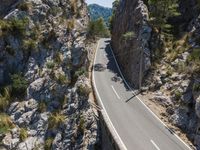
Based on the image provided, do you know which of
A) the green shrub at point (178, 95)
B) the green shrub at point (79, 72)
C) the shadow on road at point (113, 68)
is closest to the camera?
the green shrub at point (178, 95)

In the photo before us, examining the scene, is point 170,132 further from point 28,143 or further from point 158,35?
point 158,35

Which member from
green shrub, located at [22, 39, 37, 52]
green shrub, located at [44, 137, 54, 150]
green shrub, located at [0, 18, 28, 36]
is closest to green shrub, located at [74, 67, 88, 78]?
green shrub, located at [22, 39, 37, 52]

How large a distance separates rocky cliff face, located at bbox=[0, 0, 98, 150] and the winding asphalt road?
2.96 m

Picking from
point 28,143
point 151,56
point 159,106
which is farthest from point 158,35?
point 28,143

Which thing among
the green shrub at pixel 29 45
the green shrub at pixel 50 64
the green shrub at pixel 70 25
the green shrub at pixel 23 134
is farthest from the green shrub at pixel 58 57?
the green shrub at pixel 23 134

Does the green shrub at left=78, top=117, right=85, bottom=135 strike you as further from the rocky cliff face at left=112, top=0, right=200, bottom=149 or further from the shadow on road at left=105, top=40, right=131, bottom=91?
the shadow on road at left=105, top=40, right=131, bottom=91

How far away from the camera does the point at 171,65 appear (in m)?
40.8

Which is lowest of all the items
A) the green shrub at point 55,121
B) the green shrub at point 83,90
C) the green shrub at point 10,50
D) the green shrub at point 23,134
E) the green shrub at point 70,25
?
the green shrub at point 23,134

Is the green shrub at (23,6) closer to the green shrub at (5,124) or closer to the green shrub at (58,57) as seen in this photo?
the green shrub at (58,57)

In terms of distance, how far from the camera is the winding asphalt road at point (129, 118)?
27766 millimetres

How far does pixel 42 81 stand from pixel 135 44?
1675 centimetres

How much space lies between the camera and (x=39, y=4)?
43031 millimetres

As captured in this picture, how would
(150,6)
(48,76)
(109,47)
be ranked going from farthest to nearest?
1. (109,47)
2. (150,6)
3. (48,76)

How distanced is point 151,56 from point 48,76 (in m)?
15.7
